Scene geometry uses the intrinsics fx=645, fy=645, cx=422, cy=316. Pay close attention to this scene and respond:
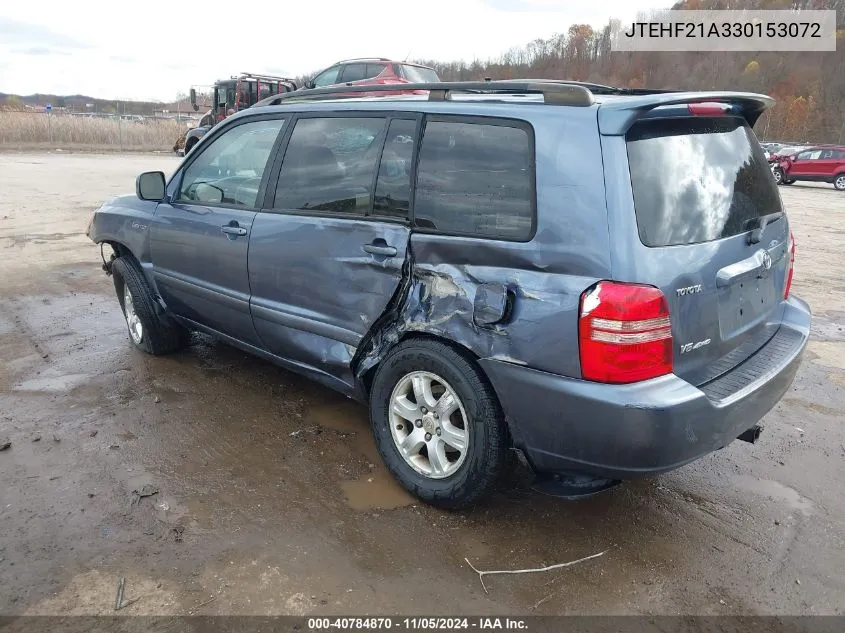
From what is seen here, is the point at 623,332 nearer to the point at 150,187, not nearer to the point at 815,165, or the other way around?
the point at 150,187

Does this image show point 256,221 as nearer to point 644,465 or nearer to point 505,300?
point 505,300

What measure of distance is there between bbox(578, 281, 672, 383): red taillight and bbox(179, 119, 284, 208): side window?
2174 millimetres

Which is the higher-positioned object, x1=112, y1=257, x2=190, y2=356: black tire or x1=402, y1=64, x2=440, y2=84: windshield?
x1=402, y1=64, x2=440, y2=84: windshield

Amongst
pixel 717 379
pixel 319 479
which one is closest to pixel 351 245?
pixel 319 479

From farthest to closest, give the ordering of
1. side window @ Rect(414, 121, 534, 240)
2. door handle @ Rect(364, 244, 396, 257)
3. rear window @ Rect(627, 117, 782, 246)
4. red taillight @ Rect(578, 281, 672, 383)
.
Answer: door handle @ Rect(364, 244, 396, 257) < side window @ Rect(414, 121, 534, 240) < rear window @ Rect(627, 117, 782, 246) < red taillight @ Rect(578, 281, 672, 383)

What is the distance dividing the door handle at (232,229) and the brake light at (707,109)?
2.38 meters

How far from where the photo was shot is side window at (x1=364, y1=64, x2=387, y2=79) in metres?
13.9

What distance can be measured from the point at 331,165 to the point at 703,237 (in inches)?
72.1

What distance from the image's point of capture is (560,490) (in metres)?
2.67

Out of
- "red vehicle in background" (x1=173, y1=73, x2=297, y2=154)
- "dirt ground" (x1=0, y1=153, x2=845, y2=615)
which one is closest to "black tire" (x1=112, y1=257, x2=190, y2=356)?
"dirt ground" (x1=0, y1=153, x2=845, y2=615)

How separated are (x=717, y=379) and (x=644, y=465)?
548 mm

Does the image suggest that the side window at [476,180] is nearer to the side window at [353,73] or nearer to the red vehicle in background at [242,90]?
the side window at [353,73]

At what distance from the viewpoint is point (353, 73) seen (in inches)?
561

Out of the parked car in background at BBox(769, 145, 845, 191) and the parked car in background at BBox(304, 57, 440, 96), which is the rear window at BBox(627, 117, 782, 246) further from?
the parked car in background at BBox(769, 145, 845, 191)
